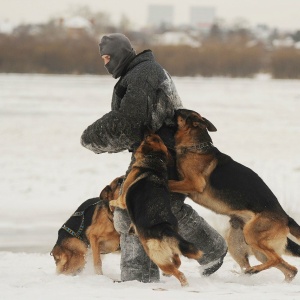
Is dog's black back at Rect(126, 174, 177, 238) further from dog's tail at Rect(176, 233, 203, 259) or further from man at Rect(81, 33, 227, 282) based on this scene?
man at Rect(81, 33, 227, 282)

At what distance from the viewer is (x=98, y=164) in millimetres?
12164

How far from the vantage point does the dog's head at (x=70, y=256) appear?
233 inches

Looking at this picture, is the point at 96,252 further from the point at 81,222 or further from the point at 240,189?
the point at 240,189

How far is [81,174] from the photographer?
11227 mm

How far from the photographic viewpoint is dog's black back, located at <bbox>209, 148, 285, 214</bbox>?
5.16 metres

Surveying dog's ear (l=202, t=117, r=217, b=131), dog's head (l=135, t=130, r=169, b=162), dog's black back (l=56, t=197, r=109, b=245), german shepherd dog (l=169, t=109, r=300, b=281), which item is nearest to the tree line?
dog's black back (l=56, t=197, r=109, b=245)

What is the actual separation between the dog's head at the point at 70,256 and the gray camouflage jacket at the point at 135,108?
3.80ft

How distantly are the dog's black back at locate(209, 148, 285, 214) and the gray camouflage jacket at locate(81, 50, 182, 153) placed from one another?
59cm

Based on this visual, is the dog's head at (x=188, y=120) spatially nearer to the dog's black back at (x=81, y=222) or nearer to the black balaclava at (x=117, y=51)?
the black balaclava at (x=117, y=51)

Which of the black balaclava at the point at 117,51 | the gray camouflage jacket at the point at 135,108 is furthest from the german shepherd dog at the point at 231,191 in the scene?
the black balaclava at the point at 117,51

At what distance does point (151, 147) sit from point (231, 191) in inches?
27.6

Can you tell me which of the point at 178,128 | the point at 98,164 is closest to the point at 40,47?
the point at 98,164

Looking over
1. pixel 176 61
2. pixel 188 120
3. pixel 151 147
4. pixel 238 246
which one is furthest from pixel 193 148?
pixel 176 61

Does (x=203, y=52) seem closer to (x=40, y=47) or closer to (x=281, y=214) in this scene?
(x=40, y=47)
